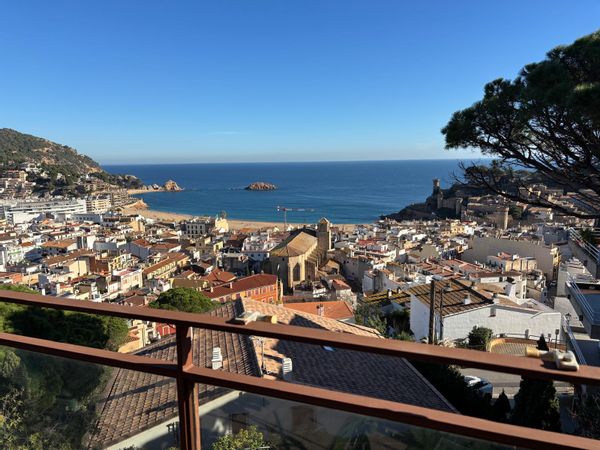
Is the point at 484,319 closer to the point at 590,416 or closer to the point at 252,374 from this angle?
the point at 590,416

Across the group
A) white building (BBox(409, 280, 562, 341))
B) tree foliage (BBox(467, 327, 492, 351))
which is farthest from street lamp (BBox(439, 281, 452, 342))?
tree foliage (BBox(467, 327, 492, 351))

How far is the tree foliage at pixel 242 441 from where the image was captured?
1570 millimetres

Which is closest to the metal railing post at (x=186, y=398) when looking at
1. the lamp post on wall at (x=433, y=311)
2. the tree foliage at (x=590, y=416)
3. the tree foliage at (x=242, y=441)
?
the tree foliage at (x=242, y=441)

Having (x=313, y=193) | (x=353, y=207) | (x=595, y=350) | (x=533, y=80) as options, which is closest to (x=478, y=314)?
(x=595, y=350)

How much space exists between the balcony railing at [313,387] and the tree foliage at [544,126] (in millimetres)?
6234

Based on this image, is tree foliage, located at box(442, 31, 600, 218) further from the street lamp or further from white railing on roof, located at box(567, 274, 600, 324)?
the street lamp

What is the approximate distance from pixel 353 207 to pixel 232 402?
83234 mm

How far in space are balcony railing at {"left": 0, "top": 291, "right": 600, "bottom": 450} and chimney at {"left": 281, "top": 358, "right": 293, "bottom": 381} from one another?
3525mm

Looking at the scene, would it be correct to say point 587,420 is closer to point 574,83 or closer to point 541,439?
point 574,83

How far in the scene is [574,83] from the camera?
665 cm

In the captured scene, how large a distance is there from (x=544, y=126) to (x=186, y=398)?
775cm

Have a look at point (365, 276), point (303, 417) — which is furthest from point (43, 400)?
point (365, 276)

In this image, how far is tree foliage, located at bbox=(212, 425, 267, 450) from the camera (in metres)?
1.57

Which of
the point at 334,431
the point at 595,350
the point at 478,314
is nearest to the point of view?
the point at 334,431
